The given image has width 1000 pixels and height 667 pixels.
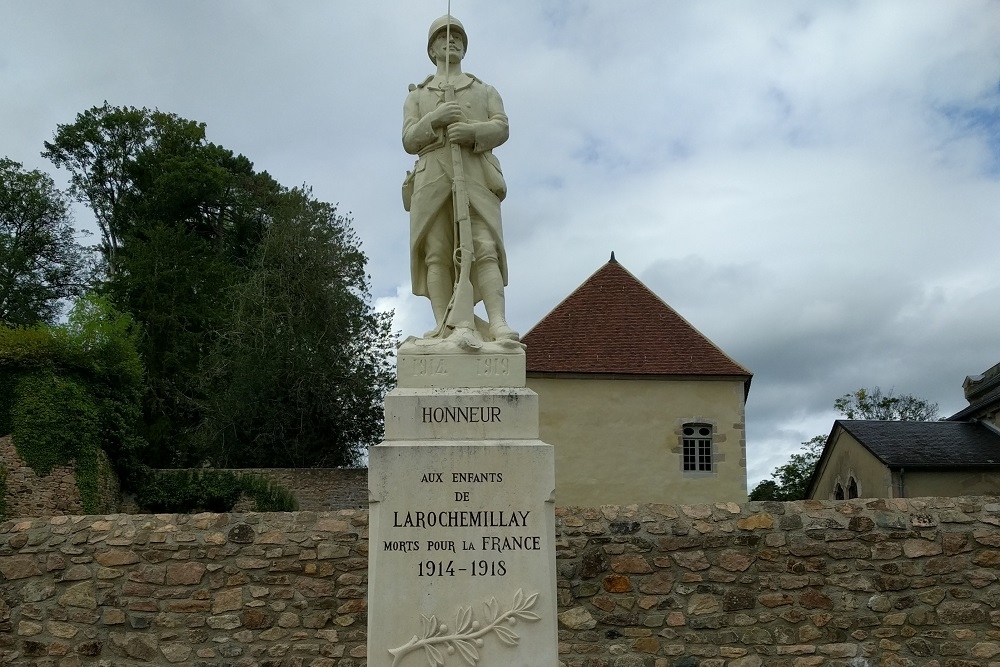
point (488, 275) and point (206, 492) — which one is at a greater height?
point (488, 275)

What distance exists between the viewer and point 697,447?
21.5m

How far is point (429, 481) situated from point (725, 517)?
3.51 meters

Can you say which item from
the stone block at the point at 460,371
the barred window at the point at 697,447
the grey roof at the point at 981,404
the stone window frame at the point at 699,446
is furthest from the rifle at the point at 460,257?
the grey roof at the point at 981,404

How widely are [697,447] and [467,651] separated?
57.0 feet

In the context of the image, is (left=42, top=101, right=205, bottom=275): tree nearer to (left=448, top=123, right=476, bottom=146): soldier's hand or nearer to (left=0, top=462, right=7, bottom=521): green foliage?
(left=0, top=462, right=7, bottom=521): green foliage

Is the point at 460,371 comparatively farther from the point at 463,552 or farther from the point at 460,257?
the point at 463,552

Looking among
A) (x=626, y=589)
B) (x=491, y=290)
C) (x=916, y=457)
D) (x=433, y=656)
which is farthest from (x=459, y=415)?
(x=916, y=457)

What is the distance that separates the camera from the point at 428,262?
19.5 feet

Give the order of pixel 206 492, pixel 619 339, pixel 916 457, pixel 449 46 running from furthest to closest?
pixel 619 339, pixel 206 492, pixel 916 457, pixel 449 46

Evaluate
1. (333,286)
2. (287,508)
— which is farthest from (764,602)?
(333,286)

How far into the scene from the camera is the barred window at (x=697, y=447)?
21453 mm

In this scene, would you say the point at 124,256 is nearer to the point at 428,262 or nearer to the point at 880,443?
the point at 880,443

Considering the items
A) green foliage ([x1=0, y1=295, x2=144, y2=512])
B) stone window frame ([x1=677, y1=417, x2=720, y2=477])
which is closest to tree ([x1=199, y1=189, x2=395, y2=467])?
green foliage ([x1=0, y1=295, x2=144, y2=512])

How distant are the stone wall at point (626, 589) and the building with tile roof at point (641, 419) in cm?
1331
